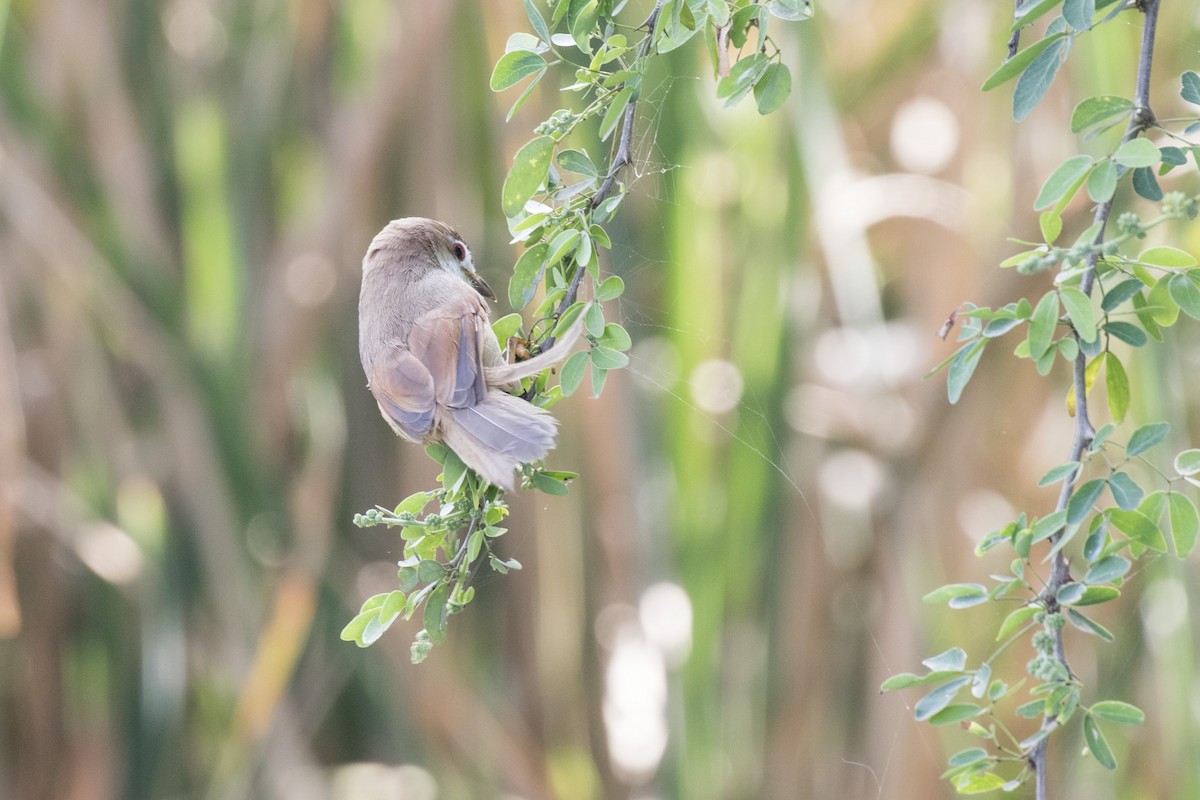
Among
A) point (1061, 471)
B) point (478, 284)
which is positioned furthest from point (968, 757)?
point (478, 284)

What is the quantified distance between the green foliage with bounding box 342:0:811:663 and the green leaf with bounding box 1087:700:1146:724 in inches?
15.2

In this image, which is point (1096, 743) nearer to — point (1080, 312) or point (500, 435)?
point (1080, 312)

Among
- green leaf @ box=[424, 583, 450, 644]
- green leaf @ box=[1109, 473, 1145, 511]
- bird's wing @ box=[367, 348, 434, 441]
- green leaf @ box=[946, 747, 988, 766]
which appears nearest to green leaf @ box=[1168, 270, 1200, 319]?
green leaf @ box=[1109, 473, 1145, 511]

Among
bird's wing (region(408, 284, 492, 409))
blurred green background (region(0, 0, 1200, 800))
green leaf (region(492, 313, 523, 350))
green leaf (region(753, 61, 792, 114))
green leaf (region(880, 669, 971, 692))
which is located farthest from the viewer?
blurred green background (region(0, 0, 1200, 800))

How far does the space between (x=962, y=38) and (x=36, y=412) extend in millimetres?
1881

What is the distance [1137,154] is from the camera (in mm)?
651

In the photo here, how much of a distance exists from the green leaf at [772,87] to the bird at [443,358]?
0.71 feet

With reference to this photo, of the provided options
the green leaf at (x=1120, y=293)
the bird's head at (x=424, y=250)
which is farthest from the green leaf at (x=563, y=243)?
the bird's head at (x=424, y=250)

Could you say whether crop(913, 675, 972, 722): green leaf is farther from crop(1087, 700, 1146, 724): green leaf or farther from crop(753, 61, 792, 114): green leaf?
crop(753, 61, 792, 114): green leaf

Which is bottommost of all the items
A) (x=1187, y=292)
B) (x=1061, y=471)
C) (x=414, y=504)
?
(x=414, y=504)

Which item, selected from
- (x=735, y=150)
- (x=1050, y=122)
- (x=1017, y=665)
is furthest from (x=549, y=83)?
(x=1017, y=665)

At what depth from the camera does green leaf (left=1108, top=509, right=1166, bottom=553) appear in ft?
2.28

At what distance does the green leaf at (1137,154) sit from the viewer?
646 mm

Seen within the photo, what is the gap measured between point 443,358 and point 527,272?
30 centimetres
